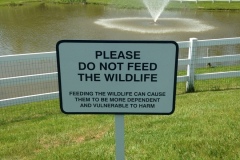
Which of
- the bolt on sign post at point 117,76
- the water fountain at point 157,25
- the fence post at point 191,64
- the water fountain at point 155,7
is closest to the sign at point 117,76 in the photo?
the bolt on sign post at point 117,76

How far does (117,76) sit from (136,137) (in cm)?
206

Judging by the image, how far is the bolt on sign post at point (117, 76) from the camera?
2096 millimetres

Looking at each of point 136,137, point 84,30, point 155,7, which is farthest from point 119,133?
point 155,7

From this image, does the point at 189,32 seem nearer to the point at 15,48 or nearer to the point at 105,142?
the point at 15,48

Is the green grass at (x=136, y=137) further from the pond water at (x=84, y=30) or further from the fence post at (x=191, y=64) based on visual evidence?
the pond water at (x=84, y=30)

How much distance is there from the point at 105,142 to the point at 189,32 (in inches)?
673

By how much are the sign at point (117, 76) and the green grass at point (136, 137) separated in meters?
1.38

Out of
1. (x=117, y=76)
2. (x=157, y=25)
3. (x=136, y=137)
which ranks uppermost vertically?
(x=117, y=76)

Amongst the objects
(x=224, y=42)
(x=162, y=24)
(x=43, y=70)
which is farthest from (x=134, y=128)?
(x=162, y=24)

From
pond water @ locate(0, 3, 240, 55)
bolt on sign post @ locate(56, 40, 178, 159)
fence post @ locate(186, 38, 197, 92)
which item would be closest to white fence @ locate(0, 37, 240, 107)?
fence post @ locate(186, 38, 197, 92)

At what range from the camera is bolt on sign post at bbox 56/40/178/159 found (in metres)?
2.10

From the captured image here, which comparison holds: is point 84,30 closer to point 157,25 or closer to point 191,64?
point 157,25

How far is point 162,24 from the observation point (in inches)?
903

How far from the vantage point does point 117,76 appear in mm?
2139
